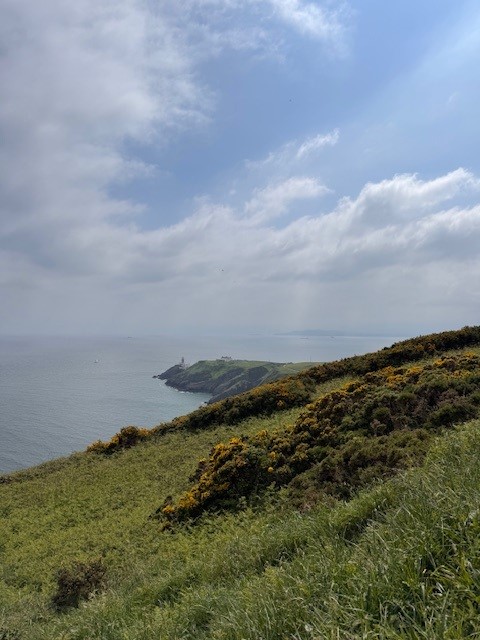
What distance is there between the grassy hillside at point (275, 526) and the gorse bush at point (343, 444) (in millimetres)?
54

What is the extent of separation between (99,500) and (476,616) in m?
16.4

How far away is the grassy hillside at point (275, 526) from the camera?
3939 mm

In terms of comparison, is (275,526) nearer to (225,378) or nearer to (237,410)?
(237,410)

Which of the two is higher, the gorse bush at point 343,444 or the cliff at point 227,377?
the gorse bush at point 343,444

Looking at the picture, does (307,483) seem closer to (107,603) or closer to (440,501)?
(107,603)

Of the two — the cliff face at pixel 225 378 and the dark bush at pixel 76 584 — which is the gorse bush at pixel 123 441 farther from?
the cliff face at pixel 225 378

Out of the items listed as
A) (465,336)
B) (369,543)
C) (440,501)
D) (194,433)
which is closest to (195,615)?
(369,543)

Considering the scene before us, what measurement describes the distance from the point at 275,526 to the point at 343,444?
503 cm

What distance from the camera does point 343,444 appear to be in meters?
13.0

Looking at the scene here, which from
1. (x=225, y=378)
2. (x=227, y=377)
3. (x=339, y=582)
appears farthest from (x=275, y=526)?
(x=227, y=377)

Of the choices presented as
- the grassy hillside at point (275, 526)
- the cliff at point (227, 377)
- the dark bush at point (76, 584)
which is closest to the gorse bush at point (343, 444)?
the grassy hillside at point (275, 526)

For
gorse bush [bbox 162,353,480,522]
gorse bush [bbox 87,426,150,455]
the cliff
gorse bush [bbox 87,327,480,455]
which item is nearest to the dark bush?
gorse bush [bbox 162,353,480,522]

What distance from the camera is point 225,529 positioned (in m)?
10.9

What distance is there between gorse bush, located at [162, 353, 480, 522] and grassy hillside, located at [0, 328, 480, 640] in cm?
5
